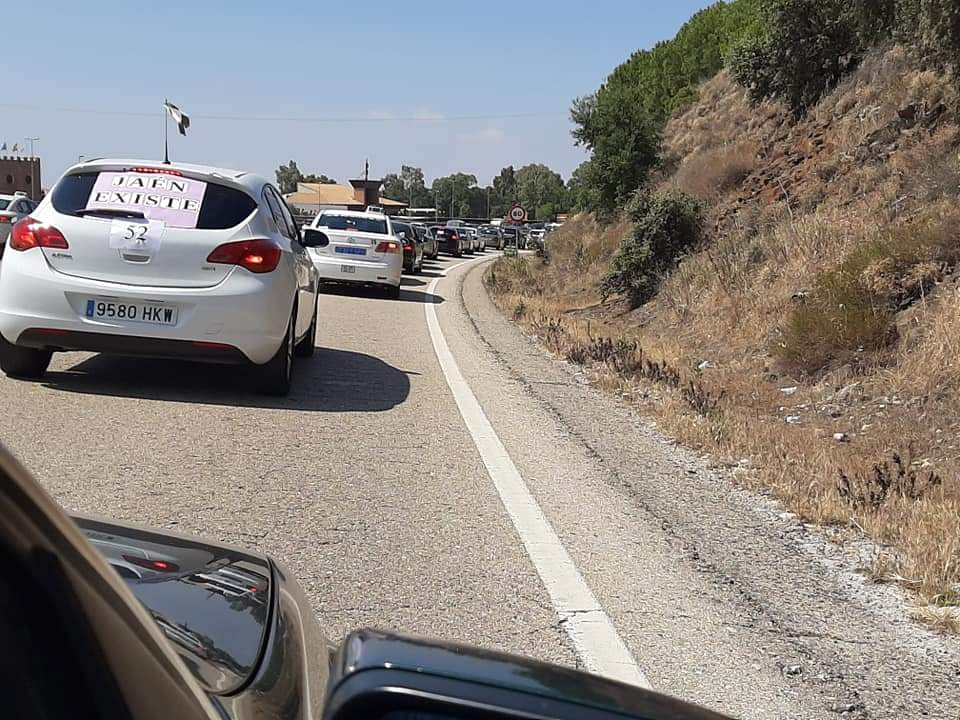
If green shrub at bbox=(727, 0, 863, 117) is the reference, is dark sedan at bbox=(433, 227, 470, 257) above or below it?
below

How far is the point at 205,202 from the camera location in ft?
28.6

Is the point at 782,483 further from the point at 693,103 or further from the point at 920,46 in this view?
the point at 693,103

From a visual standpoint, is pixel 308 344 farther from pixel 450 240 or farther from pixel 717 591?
pixel 450 240

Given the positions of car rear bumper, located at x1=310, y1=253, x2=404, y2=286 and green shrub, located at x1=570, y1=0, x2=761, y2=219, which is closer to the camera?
car rear bumper, located at x1=310, y1=253, x2=404, y2=286

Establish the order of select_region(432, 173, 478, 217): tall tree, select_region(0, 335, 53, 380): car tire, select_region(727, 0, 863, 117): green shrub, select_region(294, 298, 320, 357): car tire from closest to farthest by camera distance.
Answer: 1. select_region(0, 335, 53, 380): car tire
2. select_region(294, 298, 320, 357): car tire
3. select_region(727, 0, 863, 117): green shrub
4. select_region(432, 173, 478, 217): tall tree

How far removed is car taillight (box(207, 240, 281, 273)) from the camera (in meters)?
8.59

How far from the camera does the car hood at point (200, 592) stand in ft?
5.34

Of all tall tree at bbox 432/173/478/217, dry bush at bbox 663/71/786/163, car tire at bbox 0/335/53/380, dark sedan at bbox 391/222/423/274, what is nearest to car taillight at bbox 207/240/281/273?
car tire at bbox 0/335/53/380

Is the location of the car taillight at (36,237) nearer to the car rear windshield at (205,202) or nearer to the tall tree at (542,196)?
the car rear windshield at (205,202)

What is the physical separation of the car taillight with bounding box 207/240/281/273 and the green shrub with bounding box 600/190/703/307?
40.5 ft

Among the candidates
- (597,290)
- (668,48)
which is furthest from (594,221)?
(668,48)

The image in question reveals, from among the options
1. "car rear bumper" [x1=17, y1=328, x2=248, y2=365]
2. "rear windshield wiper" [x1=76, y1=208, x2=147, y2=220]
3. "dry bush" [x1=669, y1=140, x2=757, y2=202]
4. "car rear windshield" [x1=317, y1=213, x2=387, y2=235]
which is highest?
"dry bush" [x1=669, y1=140, x2=757, y2=202]

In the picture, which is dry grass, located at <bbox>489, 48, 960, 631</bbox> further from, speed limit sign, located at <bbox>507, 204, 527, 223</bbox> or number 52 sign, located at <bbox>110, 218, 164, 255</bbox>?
speed limit sign, located at <bbox>507, 204, 527, 223</bbox>

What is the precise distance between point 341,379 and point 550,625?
21.7ft
